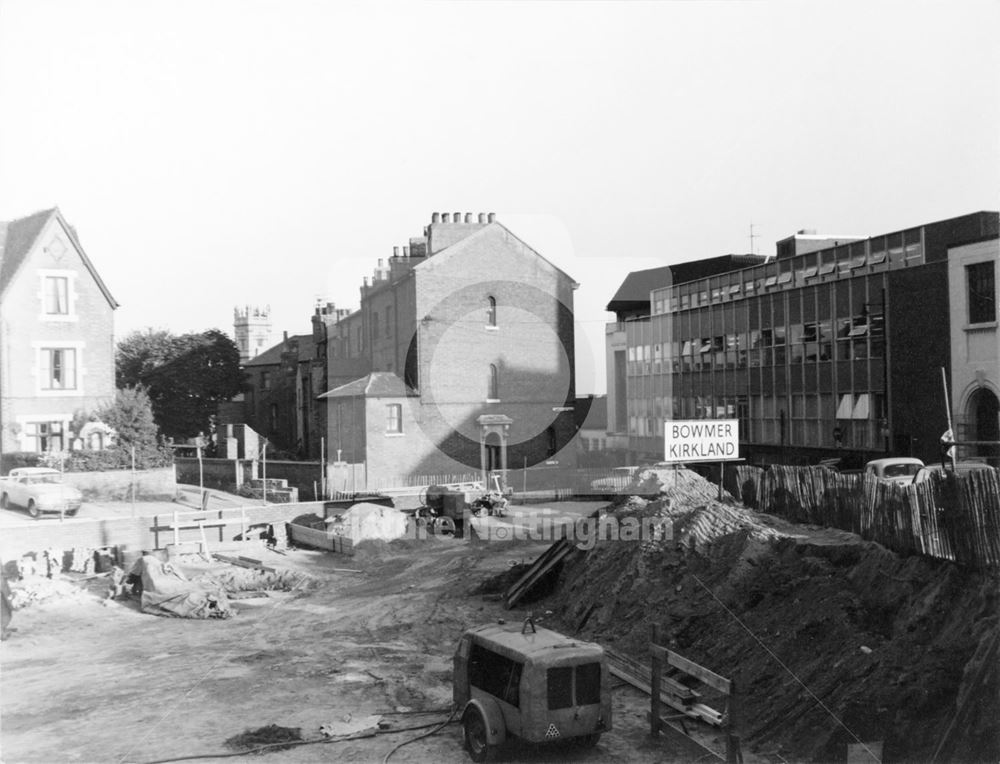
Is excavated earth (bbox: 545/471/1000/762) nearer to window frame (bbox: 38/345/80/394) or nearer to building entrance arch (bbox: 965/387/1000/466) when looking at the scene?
building entrance arch (bbox: 965/387/1000/466)

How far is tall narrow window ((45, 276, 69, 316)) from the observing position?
1533 inches

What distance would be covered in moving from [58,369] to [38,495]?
1061 cm

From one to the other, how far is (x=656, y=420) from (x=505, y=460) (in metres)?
9.10

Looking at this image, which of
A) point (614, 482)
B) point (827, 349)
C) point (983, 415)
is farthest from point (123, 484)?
point (983, 415)

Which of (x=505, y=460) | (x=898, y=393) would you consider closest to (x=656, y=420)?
(x=505, y=460)

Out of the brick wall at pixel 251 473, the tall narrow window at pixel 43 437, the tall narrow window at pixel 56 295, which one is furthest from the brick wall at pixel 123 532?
the tall narrow window at pixel 56 295

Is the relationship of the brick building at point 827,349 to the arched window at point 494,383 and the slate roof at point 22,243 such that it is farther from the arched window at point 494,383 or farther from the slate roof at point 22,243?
the slate roof at point 22,243

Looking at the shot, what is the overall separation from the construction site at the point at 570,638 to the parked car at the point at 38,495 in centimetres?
432

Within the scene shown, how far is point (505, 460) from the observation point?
47.1 meters

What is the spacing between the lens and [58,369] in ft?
127

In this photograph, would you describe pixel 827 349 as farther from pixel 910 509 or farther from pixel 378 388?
pixel 910 509

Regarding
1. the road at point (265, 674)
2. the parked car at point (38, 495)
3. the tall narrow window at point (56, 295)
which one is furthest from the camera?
the tall narrow window at point (56, 295)

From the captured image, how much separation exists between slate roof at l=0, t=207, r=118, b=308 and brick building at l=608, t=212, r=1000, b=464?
29510 mm

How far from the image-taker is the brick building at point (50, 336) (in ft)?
123
